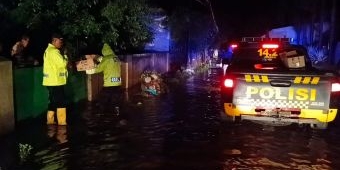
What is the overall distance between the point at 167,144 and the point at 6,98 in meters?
2.85

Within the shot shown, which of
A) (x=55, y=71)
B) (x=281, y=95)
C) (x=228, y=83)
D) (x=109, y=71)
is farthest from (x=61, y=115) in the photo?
(x=281, y=95)

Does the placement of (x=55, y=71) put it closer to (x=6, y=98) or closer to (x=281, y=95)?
(x=6, y=98)

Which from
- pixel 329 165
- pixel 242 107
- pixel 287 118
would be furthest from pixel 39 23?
pixel 329 165

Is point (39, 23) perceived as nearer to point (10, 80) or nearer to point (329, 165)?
point (10, 80)

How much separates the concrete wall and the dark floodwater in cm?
21

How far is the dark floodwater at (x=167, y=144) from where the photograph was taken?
6212mm

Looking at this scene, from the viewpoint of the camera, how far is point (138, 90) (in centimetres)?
1444

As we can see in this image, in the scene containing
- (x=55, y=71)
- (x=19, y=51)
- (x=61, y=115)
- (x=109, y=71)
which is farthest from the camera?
(x=109, y=71)

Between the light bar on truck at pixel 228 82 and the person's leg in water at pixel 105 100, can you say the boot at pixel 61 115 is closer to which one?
the person's leg in water at pixel 105 100

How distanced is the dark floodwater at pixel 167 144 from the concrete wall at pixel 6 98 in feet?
0.67

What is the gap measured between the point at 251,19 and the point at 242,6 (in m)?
3.00

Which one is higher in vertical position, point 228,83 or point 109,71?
point 109,71

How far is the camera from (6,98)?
291 inches

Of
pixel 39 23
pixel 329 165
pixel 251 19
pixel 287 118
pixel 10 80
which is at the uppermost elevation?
pixel 251 19
